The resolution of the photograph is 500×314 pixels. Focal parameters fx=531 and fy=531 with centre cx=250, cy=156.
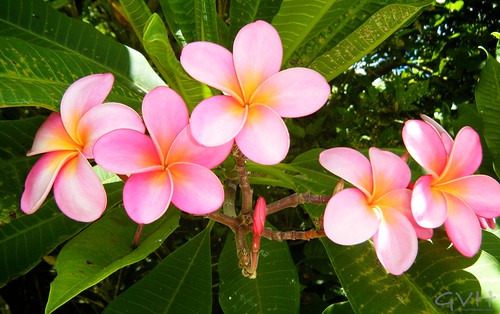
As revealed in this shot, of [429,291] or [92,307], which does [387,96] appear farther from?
[92,307]

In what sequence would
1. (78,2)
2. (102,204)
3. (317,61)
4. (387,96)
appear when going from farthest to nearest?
(78,2) → (387,96) → (317,61) → (102,204)

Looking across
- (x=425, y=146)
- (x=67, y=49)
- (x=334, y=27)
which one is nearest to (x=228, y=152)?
(x=425, y=146)

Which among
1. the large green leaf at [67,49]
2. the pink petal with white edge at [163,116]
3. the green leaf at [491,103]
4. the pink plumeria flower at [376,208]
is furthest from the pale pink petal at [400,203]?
the green leaf at [491,103]

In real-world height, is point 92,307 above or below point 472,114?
below

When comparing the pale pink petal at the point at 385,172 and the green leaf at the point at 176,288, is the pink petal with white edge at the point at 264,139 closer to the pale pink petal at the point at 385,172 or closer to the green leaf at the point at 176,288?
the pale pink petal at the point at 385,172

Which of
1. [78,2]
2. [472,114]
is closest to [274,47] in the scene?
[472,114]

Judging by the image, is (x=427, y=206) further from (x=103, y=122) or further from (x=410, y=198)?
(x=103, y=122)

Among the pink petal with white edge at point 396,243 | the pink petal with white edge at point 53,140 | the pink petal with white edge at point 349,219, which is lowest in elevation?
the pink petal with white edge at point 396,243

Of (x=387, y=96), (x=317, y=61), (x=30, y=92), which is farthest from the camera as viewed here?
(x=387, y=96)
